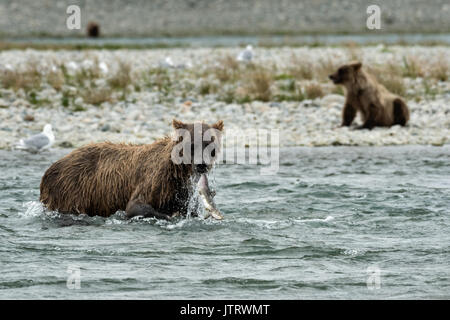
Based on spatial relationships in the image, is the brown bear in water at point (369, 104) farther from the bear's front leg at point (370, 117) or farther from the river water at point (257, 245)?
the river water at point (257, 245)

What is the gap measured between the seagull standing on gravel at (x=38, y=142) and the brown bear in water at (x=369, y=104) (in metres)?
5.75

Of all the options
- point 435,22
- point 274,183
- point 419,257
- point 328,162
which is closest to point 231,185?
point 274,183

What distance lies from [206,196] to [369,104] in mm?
8184

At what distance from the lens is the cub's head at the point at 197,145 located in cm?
918

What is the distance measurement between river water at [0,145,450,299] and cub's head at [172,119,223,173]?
734mm

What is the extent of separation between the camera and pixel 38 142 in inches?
571

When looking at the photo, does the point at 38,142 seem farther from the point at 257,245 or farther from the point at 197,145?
the point at 257,245

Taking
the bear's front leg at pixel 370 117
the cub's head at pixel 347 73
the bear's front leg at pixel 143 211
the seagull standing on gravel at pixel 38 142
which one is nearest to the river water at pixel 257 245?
the bear's front leg at pixel 143 211

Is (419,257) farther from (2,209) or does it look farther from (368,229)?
(2,209)

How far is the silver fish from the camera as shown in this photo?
963 centimetres

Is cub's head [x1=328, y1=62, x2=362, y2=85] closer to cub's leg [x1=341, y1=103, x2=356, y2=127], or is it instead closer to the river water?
cub's leg [x1=341, y1=103, x2=356, y2=127]

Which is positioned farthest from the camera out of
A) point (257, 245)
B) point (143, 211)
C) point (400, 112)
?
point (400, 112)

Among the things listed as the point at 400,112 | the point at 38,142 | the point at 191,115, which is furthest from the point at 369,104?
the point at 38,142

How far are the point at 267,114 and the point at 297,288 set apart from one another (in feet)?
34.2
